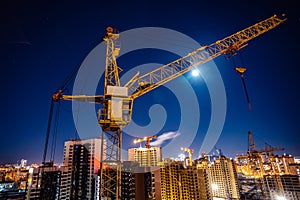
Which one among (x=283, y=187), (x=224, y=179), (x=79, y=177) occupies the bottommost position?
(x=283, y=187)

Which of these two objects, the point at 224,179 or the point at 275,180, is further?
the point at 224,179

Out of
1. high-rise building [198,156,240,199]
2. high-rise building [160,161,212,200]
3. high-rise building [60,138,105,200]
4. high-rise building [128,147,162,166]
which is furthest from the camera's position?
high-rise building [128,147,162,166]

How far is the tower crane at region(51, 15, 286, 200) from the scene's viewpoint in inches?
316

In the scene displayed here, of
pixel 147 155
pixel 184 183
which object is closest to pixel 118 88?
pixel 184 183

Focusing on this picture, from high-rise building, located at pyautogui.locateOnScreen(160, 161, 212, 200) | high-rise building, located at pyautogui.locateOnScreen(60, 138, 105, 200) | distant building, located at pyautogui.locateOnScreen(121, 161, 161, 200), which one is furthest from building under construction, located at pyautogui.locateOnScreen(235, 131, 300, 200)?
high-rise building, located at pyautogui.locateOnScreen(60, 138, 105, 200)

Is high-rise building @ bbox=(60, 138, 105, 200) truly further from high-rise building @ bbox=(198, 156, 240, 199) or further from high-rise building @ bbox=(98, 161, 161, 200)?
high-rise building @ bbox=(198, 156, 240, 199)

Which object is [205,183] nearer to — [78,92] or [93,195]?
[93,195]

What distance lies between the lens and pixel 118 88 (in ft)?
26.0

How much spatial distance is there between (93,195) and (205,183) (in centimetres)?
1477

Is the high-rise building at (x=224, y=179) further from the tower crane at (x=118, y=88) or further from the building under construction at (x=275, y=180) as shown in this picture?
the tower crane at (x=118, y=88)

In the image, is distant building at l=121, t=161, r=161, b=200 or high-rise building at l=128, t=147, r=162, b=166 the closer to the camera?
distant building at l=121, t=161, r=161, b=200

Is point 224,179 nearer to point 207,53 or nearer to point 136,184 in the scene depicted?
point 136,184

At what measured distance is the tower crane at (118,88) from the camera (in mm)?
8023

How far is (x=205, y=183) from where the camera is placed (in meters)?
22.6
